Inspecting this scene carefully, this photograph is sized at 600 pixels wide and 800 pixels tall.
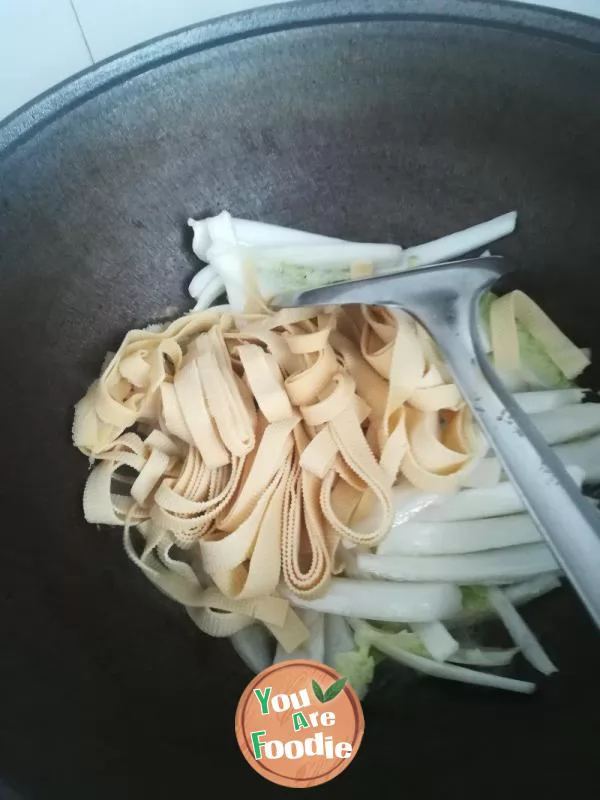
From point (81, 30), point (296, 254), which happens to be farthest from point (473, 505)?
point (81, 30)

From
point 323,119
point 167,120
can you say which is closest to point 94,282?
point 167,120

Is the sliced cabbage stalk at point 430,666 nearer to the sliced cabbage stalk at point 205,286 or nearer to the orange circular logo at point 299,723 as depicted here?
the orange circular logo at point 299,723

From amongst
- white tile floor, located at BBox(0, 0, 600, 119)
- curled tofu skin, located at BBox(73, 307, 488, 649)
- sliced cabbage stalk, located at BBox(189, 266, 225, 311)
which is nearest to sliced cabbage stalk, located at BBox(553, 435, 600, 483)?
curled tofu skin, located at BBox(73, 307, 488, 649)

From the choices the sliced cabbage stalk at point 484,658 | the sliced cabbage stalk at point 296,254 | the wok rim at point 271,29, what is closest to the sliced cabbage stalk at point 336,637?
the sliced cabbage stalk at point 484,658

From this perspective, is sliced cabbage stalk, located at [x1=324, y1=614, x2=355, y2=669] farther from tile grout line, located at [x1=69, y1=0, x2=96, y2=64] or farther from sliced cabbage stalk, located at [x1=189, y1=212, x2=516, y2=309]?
tile grout line, located at [x1=69, y1=0, x2=96, y2=64]

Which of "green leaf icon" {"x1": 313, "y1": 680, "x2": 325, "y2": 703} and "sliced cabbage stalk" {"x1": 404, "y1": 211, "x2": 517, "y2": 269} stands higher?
"sliced cabbage stalk" {"x1": 404, "y1": 211, "x2": 517, "y2": 269}

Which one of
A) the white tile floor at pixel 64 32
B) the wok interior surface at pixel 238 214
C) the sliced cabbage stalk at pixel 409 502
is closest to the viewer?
the wok interior surface at pixel 238 214
